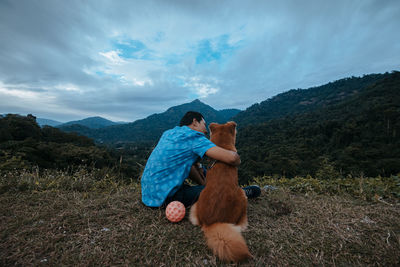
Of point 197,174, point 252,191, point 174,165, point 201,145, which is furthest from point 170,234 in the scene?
point 252,191

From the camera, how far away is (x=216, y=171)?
2.17m

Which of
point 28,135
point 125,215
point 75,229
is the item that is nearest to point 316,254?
point 125,215

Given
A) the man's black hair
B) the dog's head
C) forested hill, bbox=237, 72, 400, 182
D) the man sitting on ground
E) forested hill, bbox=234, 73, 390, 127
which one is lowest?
forested hill, bbox=237, 72, 400, 182

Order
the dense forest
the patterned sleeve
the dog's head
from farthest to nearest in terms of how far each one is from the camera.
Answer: the dense forest < the dog's head < the patterned sleeve

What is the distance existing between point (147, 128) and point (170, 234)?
13233 centimetres

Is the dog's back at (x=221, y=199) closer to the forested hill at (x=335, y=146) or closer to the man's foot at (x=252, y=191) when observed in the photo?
the man's foot at (x=252, y=191)

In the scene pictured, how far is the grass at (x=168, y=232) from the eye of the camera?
159cm

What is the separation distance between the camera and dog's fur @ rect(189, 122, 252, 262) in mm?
Answer: 1598

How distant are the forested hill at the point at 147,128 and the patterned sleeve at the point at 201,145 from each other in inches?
3614

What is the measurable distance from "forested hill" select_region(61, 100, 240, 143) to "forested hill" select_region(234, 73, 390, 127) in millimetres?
22061

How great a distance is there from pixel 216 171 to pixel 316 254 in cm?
122

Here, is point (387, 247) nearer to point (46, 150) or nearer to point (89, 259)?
point (89, 259)

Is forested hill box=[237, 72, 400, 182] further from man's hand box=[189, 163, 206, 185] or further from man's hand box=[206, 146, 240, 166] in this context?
man's hand box=[206, 146, 240, 166]

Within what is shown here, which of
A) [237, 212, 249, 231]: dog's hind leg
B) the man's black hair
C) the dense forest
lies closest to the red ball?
[237, 212, 249, 231]: dog's hind leg
